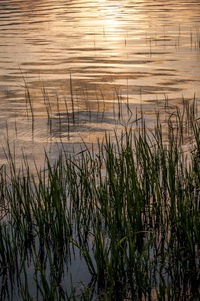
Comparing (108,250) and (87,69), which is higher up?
(87,69)

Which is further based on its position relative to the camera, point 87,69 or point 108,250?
point 87,69

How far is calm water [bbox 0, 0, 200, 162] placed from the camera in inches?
309

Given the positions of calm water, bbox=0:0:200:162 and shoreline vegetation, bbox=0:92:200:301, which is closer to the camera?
shoreline vegetation, bbox=0:92:200:301

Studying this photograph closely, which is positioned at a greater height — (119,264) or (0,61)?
(0,61)

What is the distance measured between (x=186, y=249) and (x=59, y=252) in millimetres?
979

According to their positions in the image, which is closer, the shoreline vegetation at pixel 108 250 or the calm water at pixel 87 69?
the shoreline vegetation at pixel 108 250

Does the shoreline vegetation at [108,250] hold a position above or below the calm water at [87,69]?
below

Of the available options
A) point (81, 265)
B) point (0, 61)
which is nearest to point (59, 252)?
point (81, 265)

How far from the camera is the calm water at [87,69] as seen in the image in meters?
7.84

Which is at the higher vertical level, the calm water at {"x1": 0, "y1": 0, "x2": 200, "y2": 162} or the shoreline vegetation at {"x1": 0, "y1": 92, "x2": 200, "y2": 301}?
the calm water at {"x1": 0, "y1": 0, "x2": 200, "y2": 162}

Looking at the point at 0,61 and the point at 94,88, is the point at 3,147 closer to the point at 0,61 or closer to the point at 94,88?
the point at 94,88

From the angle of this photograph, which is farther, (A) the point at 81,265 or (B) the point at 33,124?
(B) the point at 33,124

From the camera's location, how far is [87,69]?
12.0 m

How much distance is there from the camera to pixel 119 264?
303cm
